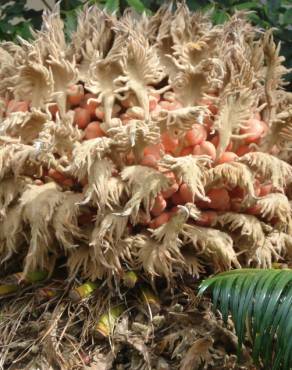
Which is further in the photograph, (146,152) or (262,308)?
(146,152)

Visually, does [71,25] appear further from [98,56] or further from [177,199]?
[177,199]

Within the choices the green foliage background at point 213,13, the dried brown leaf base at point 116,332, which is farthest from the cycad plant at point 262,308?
the green foliage background at point 213,13

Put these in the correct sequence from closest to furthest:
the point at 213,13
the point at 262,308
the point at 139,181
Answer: the point at 262,308 < the point at 139,181 < the point at 213,13

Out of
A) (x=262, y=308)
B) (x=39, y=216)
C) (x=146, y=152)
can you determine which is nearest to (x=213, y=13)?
(x=146, y=152)

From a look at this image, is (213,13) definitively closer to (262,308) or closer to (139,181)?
(139,181)

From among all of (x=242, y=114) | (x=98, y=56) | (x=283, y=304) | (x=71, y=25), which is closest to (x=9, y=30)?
(x=71, y=25)

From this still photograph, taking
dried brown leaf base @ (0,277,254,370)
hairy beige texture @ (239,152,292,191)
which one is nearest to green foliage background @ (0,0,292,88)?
hairy beige texture @ (239,152,292,191)

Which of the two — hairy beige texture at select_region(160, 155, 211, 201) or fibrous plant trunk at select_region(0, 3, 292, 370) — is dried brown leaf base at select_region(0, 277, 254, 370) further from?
hairy beige texture at select_region(160, 155, 211, 201)
